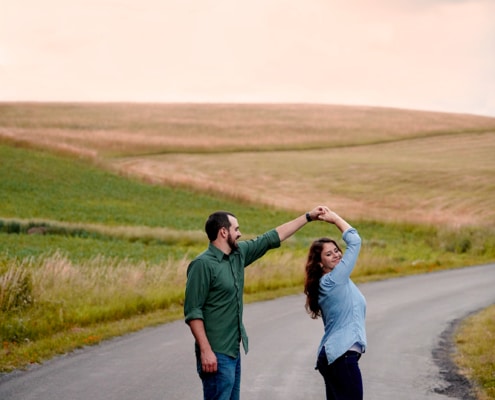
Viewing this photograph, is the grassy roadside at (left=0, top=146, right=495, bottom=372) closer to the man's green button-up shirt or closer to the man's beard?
the man's green button-up shirt

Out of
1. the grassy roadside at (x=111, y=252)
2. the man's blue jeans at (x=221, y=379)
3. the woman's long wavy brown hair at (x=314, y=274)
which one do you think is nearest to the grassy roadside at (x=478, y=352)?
the woman's long wavy brown hair at (x=314, y=274)

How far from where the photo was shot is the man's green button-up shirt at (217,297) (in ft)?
22.7

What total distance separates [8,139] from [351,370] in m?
63.5

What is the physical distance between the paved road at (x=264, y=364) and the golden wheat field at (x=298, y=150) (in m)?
27.0

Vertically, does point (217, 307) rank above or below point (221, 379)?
above

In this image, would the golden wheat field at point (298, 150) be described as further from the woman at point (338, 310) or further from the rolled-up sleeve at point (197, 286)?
the rolled-up sleeve at point (197, 286)

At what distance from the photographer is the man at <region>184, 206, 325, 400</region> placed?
6914 mm

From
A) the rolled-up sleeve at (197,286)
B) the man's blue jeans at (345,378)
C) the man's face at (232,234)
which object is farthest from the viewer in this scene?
the man's blue jeans at (345,378)

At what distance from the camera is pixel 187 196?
55062 millimetres

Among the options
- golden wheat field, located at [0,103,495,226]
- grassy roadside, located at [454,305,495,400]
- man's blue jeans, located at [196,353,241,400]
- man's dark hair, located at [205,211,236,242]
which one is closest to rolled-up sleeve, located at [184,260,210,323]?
man's dark hair, located at [205,211,236,242]

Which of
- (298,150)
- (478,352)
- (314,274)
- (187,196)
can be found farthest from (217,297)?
(298,150)

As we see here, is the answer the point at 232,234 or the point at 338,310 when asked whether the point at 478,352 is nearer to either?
the point at 338,310

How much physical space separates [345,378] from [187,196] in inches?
1893

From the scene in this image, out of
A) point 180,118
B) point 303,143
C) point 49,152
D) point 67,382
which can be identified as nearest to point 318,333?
point 67,382
